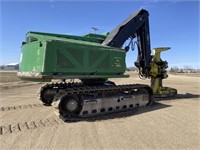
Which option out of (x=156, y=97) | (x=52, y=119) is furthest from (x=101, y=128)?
(x=156, y=97)

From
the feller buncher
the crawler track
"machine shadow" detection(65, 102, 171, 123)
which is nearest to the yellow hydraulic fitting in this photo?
the feller buncher

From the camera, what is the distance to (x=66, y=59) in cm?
764

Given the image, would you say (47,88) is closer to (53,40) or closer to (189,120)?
(53,40)

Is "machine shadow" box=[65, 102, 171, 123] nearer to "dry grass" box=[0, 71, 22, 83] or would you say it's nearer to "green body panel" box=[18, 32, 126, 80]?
"green body panel" box=[18, 32, 126, 80]

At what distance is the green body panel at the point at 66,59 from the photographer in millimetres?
7305

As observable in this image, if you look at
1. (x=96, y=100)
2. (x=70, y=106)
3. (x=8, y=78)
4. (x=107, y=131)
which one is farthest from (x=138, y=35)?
(x=8, y=78)

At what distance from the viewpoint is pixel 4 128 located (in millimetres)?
6832

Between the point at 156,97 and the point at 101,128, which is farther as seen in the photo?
the point at 156,97

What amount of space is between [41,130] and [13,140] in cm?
94

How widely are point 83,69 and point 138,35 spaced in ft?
16.0

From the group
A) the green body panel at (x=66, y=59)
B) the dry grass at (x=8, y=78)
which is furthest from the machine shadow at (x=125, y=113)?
the dry grass at (x=8, y=78)

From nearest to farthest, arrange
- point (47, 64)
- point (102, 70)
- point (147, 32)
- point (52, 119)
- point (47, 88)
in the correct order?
point (47, 64), point (52, 119), point (102, 70), point (47, 88), point (147, 32)

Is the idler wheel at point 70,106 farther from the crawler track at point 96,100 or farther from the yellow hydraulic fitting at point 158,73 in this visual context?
the yellow hydraulic fitting at point 158,73

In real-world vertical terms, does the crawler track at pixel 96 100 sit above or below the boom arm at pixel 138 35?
below
